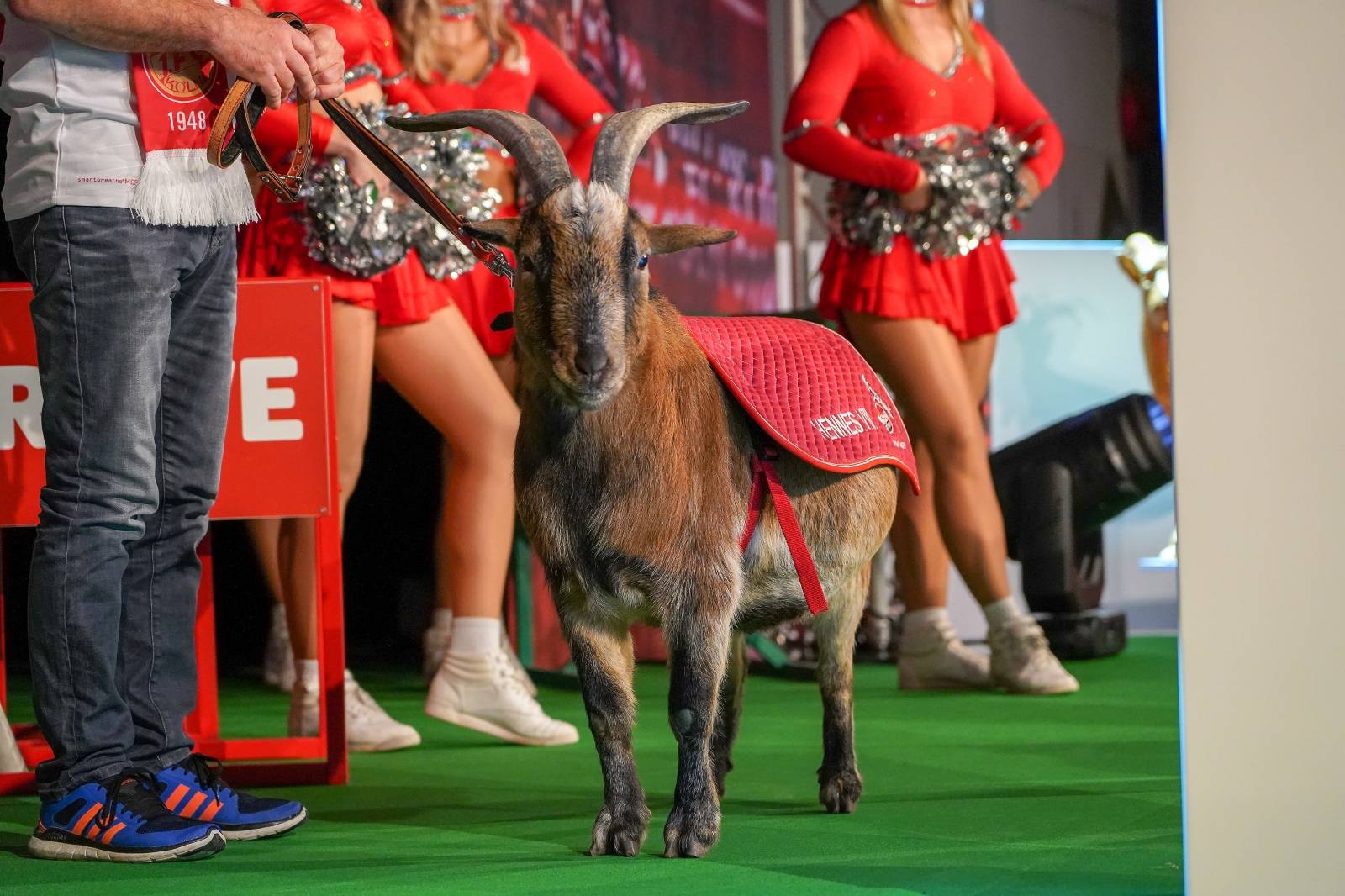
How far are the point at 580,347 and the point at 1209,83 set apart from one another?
2.95 feet

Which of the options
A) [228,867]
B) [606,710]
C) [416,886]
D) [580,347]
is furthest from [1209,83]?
[228,867]

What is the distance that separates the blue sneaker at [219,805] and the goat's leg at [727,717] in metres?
0.72

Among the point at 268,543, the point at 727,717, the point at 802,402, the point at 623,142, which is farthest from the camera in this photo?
the point at 268,543

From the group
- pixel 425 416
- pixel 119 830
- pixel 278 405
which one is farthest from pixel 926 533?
pixel 119 830

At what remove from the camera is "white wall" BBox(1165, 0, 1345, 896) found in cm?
197

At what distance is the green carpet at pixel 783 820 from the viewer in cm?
218

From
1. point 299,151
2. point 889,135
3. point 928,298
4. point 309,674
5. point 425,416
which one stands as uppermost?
point 889,135

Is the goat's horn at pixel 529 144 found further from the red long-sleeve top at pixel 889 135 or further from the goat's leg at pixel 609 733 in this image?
the red long-sleeve top at pixel 889 135

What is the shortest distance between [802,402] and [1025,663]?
177 cm

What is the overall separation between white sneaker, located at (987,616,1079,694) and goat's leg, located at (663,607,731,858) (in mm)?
1845

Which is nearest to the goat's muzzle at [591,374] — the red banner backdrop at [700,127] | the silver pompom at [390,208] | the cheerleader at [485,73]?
the silver pompom at [390,208]

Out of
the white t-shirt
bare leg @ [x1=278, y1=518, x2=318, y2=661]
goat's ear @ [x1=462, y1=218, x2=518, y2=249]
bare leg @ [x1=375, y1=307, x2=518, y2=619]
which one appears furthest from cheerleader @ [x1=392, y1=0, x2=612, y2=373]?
goat's ear @ [x1=462, y1=218, x2=518, y2=249]

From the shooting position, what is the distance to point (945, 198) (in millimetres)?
3926

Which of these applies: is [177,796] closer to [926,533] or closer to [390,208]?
[390,208]
